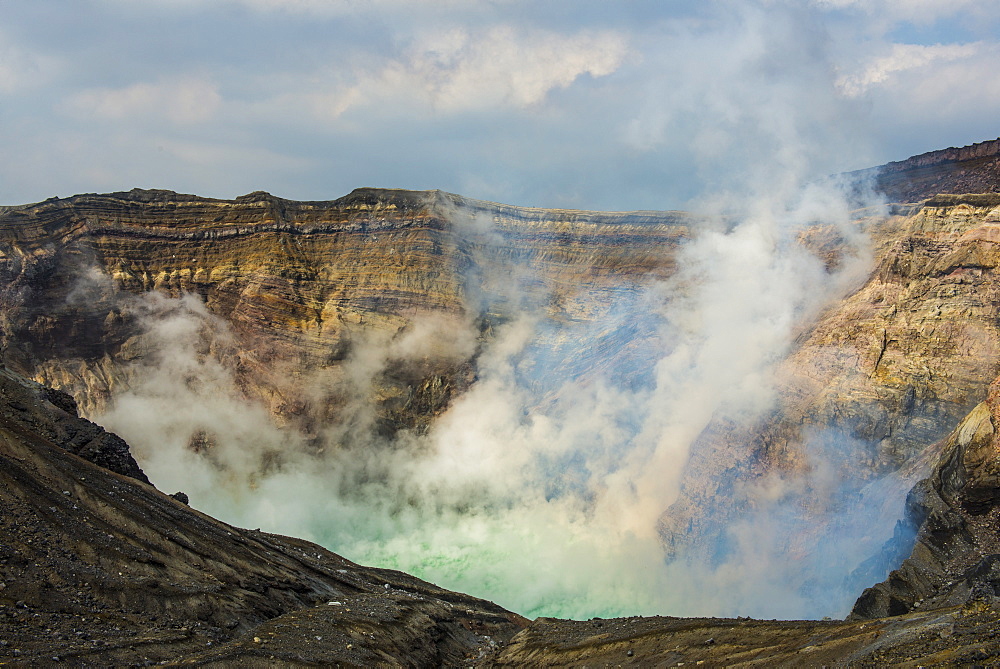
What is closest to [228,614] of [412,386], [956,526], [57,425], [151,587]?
[151,587]

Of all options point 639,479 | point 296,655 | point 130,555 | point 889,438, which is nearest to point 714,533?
point 639,479

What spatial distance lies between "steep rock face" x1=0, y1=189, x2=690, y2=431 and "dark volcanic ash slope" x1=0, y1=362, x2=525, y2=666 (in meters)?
25.2

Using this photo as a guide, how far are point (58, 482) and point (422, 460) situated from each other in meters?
33.1

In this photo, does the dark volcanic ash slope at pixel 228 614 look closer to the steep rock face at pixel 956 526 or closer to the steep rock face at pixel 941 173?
the steep rock face at pixel 956 526

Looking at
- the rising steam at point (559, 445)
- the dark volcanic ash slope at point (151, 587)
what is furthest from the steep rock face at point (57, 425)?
the rising steam at point (559, 445)

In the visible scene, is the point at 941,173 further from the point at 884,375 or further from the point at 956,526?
the point at 956,526

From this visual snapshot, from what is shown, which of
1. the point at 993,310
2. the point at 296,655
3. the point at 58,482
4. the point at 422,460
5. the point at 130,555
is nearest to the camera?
the point at 296,655

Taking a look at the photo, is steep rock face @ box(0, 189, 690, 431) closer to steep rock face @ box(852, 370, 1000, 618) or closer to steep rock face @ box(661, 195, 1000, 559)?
steep rock face @ box(661, 195, 1000, 559)

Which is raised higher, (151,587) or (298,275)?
(298,275)

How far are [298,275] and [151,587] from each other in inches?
1649

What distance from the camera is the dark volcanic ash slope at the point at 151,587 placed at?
2131 cm

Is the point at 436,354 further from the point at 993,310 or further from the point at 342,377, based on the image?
the point at 993,310

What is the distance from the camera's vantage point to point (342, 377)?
6212 cm

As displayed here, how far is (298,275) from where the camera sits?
6456cm
